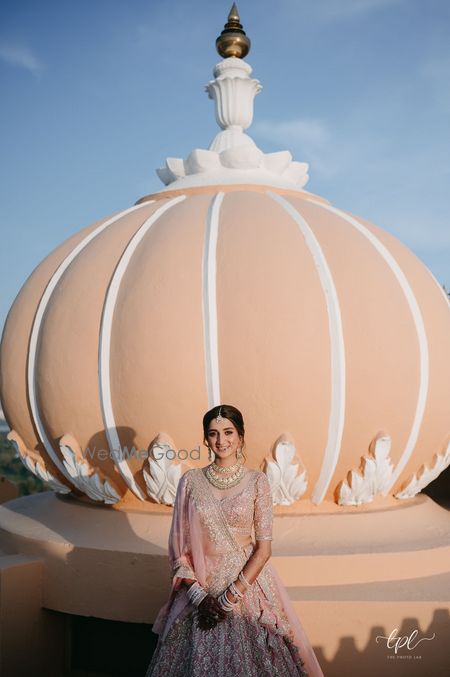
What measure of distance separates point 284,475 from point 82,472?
1590 mm

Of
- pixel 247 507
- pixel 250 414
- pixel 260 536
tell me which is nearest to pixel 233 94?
pixel 250 414

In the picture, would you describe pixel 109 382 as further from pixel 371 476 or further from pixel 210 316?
pixel 371 476

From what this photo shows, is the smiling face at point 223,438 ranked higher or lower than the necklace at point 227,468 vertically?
higher

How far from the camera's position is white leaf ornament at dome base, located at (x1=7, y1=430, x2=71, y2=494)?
214 inches

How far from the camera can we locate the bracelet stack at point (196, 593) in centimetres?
303

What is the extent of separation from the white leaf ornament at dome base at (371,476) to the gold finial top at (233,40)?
4318 mm

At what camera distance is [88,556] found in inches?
179

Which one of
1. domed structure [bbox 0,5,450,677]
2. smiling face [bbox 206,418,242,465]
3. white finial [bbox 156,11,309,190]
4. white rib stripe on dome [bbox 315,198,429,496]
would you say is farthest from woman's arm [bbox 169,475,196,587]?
white finial [bbox 156,11,309,190]

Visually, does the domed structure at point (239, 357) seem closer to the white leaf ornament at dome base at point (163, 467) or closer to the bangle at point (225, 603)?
the white leaf ornament at dome base at point (163, 467)

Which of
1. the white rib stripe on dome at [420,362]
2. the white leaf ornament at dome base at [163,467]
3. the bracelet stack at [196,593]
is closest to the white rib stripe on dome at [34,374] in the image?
the white leaf ornament at dome base at [163,467]

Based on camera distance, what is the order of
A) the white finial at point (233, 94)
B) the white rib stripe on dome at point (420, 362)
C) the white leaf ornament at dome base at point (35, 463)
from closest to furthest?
the white rib stripe on dome at point (420, 362)
the white leaf ornament at dome base at point (35, 463)
the white finial at point (233, 94)

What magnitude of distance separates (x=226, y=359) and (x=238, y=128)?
3.08 metres

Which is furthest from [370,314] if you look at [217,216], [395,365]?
[217,216]

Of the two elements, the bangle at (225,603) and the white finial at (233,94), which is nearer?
the bangle at (225,603)
